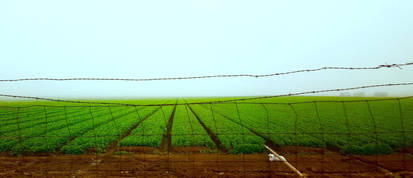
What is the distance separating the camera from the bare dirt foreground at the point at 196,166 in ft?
17.4

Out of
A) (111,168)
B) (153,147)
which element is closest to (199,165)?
(111,168)

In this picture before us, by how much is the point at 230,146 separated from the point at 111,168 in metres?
4.86

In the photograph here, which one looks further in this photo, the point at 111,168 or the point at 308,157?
the point at 308,157

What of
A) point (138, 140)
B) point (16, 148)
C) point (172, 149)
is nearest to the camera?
point (16, 148)

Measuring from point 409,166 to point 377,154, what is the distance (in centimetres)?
142

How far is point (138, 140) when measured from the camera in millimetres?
9570

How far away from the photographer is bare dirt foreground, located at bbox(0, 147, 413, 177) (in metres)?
5.30

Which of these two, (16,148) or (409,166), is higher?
(16,148)

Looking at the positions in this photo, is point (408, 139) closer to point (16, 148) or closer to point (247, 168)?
point (247, 168)

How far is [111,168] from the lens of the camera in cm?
573

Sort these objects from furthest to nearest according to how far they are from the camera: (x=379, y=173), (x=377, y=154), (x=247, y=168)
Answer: (x=377, y=154), (x=247, y=168), (x=379, y=173)

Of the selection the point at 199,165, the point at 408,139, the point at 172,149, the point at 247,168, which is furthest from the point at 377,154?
the point at 172,149

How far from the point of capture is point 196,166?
5.89 meters

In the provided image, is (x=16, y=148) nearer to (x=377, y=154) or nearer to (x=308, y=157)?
(x=308, y=157)
